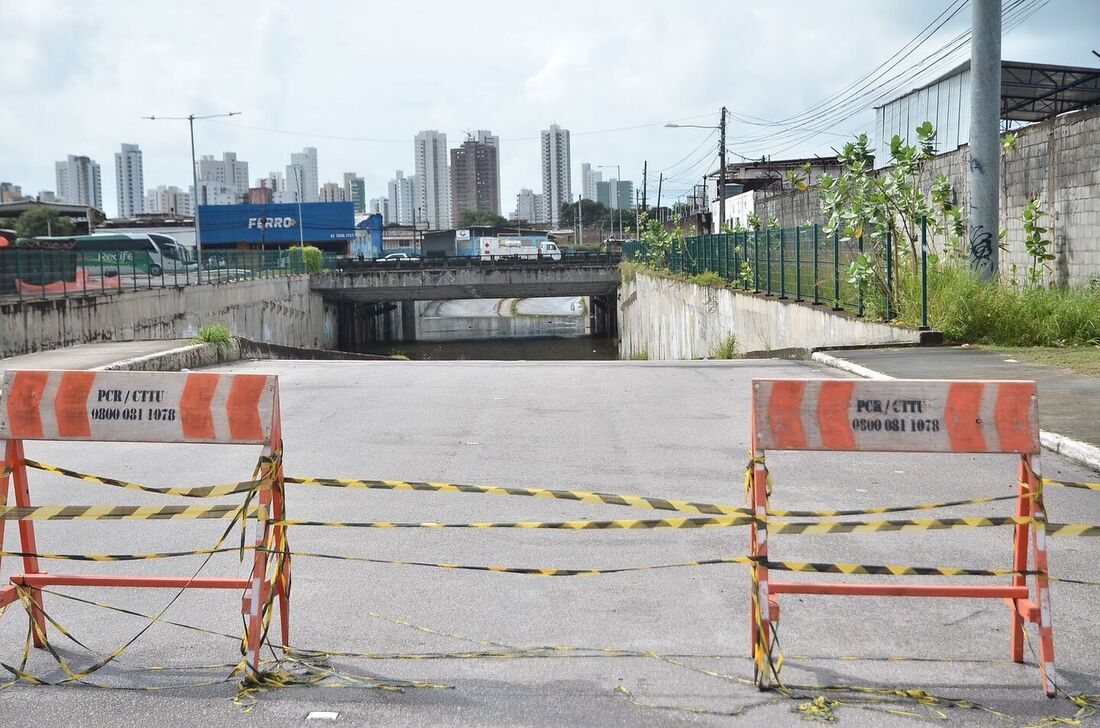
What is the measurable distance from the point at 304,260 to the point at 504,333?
63.6 ft

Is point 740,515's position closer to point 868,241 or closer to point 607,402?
point 607,402

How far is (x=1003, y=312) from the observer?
17922 mm

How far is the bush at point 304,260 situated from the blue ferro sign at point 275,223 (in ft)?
127

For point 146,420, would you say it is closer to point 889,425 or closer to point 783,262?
point 889,425

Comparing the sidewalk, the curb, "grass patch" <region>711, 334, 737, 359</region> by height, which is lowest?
"grass patch" <region>711, 334, 737, 359</region>

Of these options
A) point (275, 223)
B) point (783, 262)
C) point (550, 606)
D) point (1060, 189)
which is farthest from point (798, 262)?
point (275, 223)

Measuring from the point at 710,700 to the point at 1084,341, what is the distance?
14.2 m

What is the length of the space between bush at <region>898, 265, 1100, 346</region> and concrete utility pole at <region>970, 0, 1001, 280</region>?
0.49 m

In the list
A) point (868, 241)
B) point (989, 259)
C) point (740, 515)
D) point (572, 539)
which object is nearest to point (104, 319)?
point (868, 241)

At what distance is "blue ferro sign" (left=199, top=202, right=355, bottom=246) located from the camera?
107562mm

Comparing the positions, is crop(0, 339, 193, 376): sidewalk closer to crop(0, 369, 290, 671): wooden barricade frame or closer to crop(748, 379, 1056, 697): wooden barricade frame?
crop(0, 369, 290, 671): wooden barricade frame

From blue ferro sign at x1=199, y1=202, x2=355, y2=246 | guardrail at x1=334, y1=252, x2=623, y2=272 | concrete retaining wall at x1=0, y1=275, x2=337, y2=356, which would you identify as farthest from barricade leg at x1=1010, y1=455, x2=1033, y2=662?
blue ferro sign at x1=199, y1=202, x2=355, y2=246

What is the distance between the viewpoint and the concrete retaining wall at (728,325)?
20.5m

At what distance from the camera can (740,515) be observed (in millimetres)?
5445
